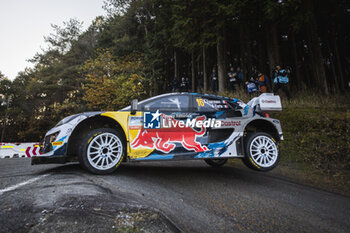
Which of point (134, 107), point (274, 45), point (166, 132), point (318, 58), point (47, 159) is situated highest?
point (274, 45)

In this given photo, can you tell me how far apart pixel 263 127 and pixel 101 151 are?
3.49 meters

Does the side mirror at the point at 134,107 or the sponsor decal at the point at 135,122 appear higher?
the side mirror at the point at 134,107

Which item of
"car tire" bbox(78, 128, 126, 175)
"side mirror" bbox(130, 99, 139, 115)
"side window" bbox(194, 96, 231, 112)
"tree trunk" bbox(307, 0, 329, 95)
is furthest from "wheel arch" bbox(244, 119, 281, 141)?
"tree trunk" bbox(307, 0, 329, 95)

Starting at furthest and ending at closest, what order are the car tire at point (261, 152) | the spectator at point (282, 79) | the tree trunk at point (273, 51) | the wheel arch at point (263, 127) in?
the tree trunk at point (273, 51), the spectator at point (282, 79), the wheel arch at point (263, 127), the car tire at point (261, 152)

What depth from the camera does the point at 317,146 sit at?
5.76 m

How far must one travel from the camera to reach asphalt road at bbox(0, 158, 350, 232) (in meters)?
1.66

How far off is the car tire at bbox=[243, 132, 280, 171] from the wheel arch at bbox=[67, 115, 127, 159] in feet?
8.00

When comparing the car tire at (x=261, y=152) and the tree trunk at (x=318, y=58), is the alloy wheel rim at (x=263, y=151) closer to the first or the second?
the car tire at (x=261, y=152)

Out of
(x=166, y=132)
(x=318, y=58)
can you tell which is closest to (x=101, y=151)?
(x=166, y=132)

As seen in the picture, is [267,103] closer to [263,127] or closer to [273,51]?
[263,127]

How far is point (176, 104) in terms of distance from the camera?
156 inches

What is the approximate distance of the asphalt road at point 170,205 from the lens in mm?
1656

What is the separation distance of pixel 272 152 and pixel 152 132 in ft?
8.26

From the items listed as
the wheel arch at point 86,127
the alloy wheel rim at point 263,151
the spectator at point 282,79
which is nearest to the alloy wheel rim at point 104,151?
the wheel arch at point 86,127
